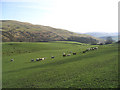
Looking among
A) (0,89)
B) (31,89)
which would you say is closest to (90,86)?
(31,89)

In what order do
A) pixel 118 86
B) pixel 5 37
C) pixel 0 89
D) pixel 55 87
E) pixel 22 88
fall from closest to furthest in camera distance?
1. pixel 118 86
2. pixel 55 87
3. pixel 22 88
4. pixel 0 89
5. pixel 5 37

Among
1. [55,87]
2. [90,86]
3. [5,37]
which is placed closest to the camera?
[90,86]

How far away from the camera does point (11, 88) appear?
23.1 meters

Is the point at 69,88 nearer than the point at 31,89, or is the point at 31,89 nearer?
the point at 69,88

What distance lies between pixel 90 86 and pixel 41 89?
8984 millimetres

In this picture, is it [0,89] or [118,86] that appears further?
[0,89]

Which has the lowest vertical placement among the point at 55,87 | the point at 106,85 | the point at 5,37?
the point at 55,87

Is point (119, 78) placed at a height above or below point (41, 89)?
above

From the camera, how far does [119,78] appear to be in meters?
19.5

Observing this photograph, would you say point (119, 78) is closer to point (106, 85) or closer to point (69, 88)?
point (106, 85)

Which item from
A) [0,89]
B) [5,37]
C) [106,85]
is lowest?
[0,89]

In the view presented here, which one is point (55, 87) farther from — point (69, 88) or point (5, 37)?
point (5, 37)

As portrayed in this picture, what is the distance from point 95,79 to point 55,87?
25.8 feet

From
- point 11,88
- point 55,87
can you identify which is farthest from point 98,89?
point 11,88
